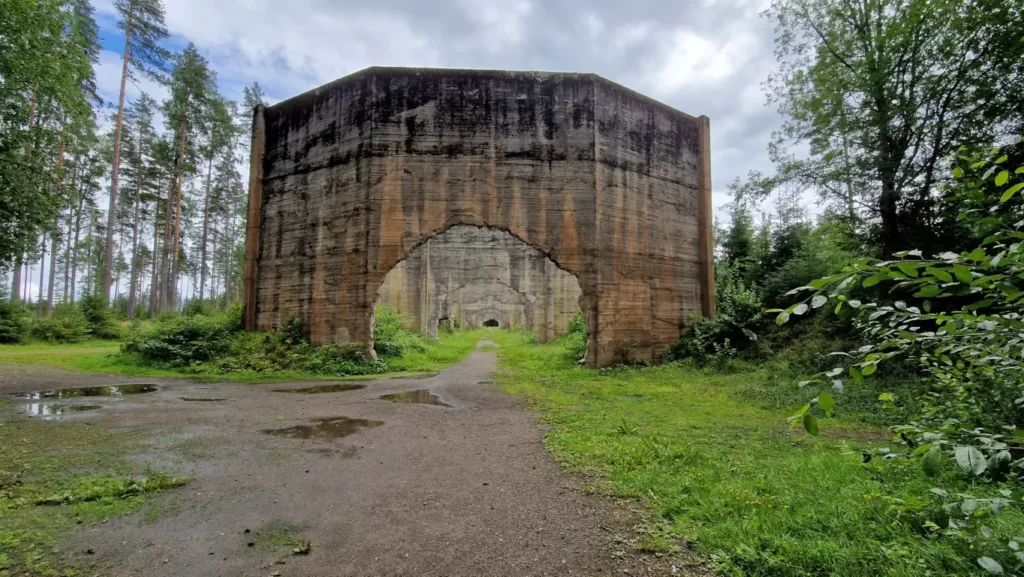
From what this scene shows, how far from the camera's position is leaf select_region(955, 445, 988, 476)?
1272mm

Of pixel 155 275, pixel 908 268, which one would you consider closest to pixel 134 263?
pixel 155 275

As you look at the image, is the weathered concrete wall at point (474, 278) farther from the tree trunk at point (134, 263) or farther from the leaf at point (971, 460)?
the leaf at point (971, 460)

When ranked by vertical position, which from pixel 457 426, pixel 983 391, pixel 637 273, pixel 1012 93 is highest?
pixel 1012 93

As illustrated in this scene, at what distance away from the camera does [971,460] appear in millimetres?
1318

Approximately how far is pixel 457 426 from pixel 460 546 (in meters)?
3.82

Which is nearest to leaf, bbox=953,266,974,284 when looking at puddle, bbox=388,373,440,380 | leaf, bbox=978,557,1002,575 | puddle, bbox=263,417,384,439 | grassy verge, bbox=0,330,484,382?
leaf, bbox=978,557,1002,575

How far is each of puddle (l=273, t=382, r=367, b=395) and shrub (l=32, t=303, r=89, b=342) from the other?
18.5 m

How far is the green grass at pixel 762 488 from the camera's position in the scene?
2682mm

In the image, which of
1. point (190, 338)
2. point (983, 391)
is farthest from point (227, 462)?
point (190, 338)

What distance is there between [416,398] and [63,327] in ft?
73.3

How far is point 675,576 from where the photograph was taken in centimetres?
282

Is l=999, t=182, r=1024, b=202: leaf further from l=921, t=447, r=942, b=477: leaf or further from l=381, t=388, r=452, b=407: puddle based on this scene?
l=381, t=388, r=452, b=407: puddle

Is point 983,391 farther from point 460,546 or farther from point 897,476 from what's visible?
point 460,546

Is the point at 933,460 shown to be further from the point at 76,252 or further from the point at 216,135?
the point at 76,252
